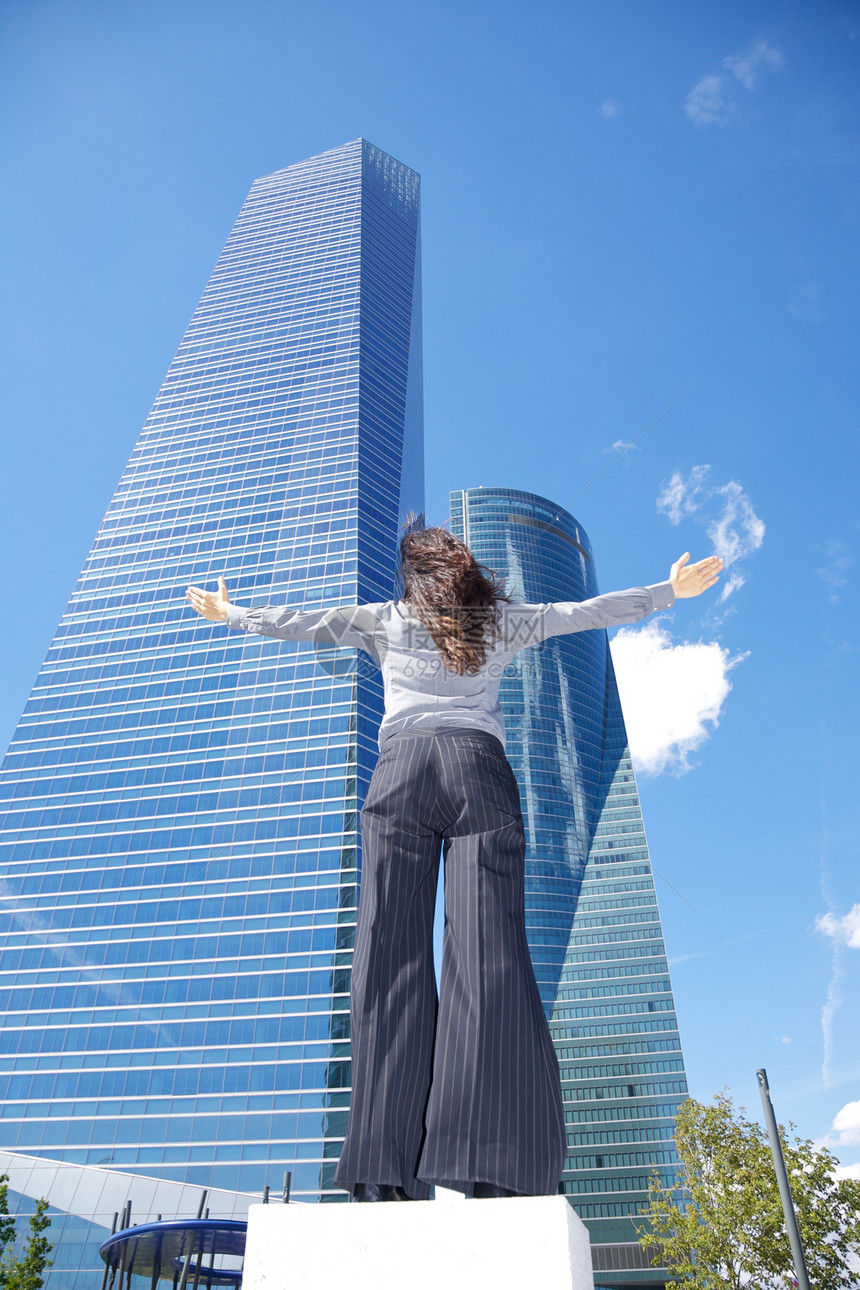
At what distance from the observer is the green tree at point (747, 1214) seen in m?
22.8

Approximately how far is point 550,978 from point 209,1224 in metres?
97.5

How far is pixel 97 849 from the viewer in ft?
247

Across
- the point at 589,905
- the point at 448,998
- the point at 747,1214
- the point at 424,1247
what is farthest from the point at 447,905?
the point at 589,905

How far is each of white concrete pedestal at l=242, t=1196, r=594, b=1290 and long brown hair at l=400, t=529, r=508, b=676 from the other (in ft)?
6.62

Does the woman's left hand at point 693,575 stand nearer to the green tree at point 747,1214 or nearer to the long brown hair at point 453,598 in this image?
the long brown hair at point 453,598

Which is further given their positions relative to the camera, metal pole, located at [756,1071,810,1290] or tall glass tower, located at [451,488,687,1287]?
tall glass tower, located at [451,488,687,1287]

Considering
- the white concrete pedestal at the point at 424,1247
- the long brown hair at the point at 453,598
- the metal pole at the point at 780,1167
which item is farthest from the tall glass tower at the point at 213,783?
the white concrete pedestal at the point at 424,1247

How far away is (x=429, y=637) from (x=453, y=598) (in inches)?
8.3

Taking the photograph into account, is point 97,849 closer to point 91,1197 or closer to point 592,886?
point 91,1197

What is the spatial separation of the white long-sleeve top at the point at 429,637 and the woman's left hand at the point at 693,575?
90 mm

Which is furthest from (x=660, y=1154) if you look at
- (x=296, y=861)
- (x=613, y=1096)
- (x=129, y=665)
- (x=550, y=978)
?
(x=129, y=665)

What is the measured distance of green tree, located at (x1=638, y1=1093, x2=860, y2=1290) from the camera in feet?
74.9

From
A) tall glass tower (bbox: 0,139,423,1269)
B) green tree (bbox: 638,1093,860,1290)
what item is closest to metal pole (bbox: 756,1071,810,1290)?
green tree (bbox: 638,1093,860,1290)

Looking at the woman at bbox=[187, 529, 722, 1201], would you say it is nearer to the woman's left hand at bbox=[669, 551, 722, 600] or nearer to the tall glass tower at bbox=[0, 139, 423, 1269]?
the woman's left hand at bbox=[669, 551, 722, 600]
